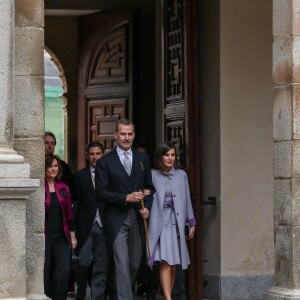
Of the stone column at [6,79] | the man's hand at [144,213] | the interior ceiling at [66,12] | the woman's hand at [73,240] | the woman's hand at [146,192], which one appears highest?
the interior ceiling at [66,12]

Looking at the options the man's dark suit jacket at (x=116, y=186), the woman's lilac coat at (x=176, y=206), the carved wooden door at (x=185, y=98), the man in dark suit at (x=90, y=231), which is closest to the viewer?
the man's dark suit jacket at (x=116, y=186)

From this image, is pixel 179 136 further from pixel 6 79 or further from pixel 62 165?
pixel 6 79

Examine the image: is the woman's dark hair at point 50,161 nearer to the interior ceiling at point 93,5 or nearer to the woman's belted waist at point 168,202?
the woman's belted waist at point 168,202

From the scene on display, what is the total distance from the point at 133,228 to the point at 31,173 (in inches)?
77.4

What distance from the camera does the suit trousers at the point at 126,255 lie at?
45.3 ft

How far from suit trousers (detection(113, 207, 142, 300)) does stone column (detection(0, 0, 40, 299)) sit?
2032 mm

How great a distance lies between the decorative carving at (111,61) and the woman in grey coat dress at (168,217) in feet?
16.5

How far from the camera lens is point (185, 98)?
16.0 m

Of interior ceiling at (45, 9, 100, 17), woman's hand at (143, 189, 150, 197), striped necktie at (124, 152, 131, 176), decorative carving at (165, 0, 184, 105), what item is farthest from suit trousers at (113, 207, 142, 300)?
interior ceiling at (45, 9, 100, 17)

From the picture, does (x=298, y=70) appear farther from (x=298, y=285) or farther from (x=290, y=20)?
(x=298, y=285)

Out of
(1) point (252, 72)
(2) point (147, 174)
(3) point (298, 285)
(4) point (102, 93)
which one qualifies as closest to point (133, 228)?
(2) point (147, 174)

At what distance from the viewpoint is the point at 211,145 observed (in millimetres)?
16266

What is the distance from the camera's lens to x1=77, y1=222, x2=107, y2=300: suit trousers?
48.0 ft

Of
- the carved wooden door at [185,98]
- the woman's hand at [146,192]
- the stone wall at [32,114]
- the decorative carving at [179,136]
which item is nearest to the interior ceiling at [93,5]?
the carved wooden door at [185,98]
